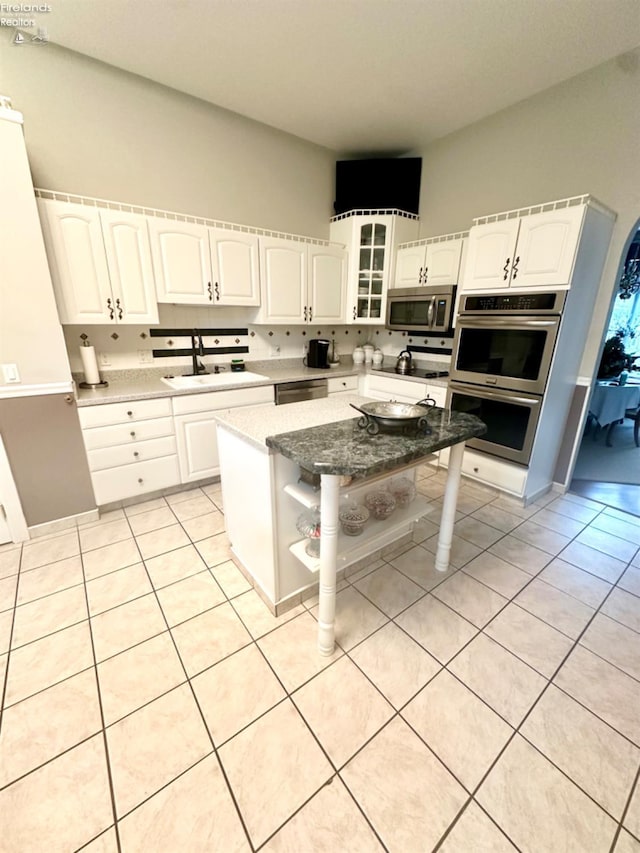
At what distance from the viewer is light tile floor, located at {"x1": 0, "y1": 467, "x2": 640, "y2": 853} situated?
3.23 feet

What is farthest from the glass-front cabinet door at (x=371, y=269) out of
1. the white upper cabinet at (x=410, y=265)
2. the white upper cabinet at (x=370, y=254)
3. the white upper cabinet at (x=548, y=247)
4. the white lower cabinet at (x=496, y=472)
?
the white lower cabinet at (x=496, y=472)

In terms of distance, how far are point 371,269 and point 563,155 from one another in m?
1.65

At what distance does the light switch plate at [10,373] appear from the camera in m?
1.95

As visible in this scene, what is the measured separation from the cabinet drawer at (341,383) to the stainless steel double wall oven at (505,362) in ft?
3.35

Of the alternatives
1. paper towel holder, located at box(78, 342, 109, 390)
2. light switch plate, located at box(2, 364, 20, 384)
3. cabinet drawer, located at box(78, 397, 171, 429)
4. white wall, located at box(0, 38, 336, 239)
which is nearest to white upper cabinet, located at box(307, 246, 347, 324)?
white wall, located at box(0, 38, 336, 239)

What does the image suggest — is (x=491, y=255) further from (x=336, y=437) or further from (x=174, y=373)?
(x=174, y=373)

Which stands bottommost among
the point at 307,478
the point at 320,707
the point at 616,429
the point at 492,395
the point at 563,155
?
the point at 320,707

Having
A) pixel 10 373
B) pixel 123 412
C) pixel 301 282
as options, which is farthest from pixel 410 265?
pixel 10 373

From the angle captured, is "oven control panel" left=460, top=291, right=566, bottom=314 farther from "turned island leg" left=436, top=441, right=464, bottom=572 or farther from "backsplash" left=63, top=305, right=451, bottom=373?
"turned island leg" left=436, top=441, right=464, bottom=572

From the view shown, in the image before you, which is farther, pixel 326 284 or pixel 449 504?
pixel 326 284

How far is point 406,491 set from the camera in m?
1.79

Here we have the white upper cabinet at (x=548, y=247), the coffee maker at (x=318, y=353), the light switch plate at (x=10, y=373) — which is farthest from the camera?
the coffee maker at (x=318, y=353)

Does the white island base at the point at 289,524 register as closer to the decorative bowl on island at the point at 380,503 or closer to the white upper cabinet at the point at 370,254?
the decorative bowl on island at the point at 380,503

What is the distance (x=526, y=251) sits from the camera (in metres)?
2.29
